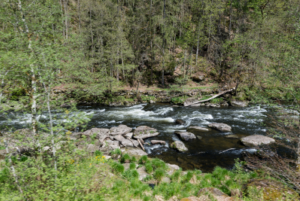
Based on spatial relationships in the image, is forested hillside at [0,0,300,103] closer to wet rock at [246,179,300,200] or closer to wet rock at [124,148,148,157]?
wet rock at [124,148,148,157]

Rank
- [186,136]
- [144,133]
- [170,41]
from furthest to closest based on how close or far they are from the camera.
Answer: [170,41]
[144,133]
[186,136]

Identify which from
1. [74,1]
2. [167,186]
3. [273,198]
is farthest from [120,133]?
[74,1]

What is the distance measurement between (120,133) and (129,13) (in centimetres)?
2920

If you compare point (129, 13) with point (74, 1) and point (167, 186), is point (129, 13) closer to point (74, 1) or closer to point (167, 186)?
point (74, 1)

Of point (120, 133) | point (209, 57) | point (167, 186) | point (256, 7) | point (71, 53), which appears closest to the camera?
point (71, 53)

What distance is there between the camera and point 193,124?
47.6ft

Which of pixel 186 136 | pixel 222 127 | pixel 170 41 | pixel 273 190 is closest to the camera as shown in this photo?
pixel 273 190

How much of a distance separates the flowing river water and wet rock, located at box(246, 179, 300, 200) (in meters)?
3.06

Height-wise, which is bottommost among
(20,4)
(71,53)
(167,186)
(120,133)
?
(120,133)

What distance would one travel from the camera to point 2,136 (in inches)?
135

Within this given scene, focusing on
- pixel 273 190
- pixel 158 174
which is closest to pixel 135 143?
pixel 158 174

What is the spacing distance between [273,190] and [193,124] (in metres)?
9.79

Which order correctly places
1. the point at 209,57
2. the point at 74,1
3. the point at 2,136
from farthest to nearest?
the point at 74,1 < the point at 209,57 < the point at 2,136

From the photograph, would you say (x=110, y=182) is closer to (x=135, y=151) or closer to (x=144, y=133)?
(x=135, y=151)
